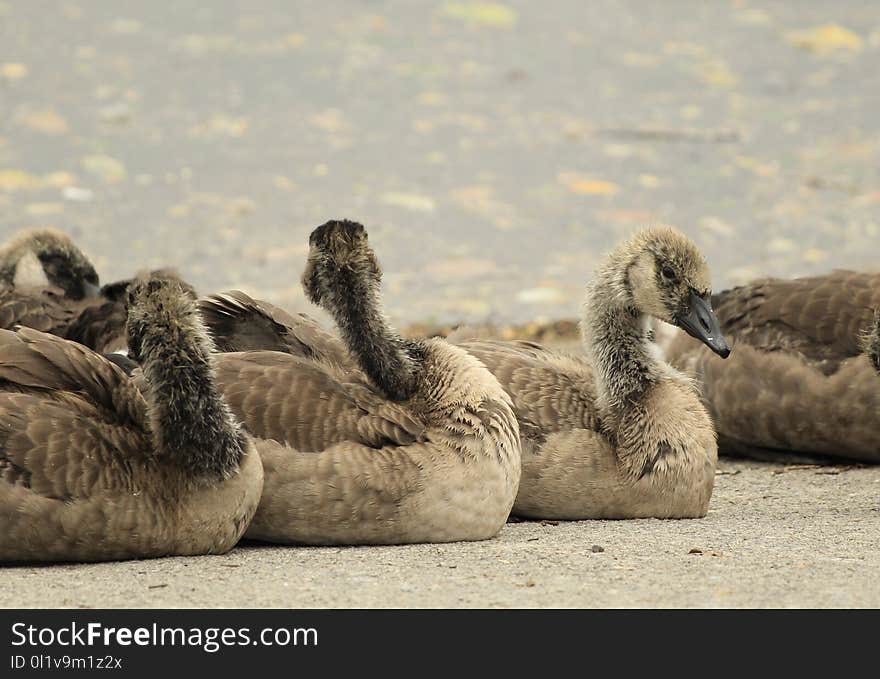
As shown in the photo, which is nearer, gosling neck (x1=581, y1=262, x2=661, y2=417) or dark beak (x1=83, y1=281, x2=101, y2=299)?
gosling neck (x1=581, y1=262, x2=661, y2=417)

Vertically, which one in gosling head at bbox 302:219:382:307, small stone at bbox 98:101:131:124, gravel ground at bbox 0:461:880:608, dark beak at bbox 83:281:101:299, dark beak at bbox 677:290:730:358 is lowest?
gravel ground at bbox 0:461:880:608

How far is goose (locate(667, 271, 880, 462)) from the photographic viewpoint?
938 cm

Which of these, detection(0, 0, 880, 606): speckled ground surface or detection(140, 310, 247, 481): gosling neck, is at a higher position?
detection(0, 0, 880, 606): speckled ground surface

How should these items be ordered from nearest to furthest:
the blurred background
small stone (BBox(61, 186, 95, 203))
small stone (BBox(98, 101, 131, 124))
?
the blurred background, small stone (BBox(61, 186, 95, 203)), small stone (BBox(98, 101, 131, 124))

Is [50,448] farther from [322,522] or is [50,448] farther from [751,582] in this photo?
[751,582]

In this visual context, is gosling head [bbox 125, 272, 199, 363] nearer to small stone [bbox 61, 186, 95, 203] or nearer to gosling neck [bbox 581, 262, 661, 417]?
gosling neck [bbox 581, 262, 661, 417]

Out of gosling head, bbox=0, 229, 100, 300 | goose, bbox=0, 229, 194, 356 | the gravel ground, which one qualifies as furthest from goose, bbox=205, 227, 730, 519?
gosling head, bbox=0, 229, 100, 300

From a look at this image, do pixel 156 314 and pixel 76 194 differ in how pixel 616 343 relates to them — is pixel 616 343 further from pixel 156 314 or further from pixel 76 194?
pixel 76 194

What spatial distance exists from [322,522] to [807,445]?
3.85m

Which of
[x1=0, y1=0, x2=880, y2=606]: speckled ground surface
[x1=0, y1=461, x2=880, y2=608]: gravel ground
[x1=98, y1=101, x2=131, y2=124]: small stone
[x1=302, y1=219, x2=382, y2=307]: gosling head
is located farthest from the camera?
[x1=98, y1=101, x2=131, y2=124]: small stone

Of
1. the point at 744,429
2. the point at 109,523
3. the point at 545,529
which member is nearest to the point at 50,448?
the point at 109,523

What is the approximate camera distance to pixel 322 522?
6.93m

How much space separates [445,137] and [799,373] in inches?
310

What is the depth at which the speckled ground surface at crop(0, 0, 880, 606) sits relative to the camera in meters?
13.8
